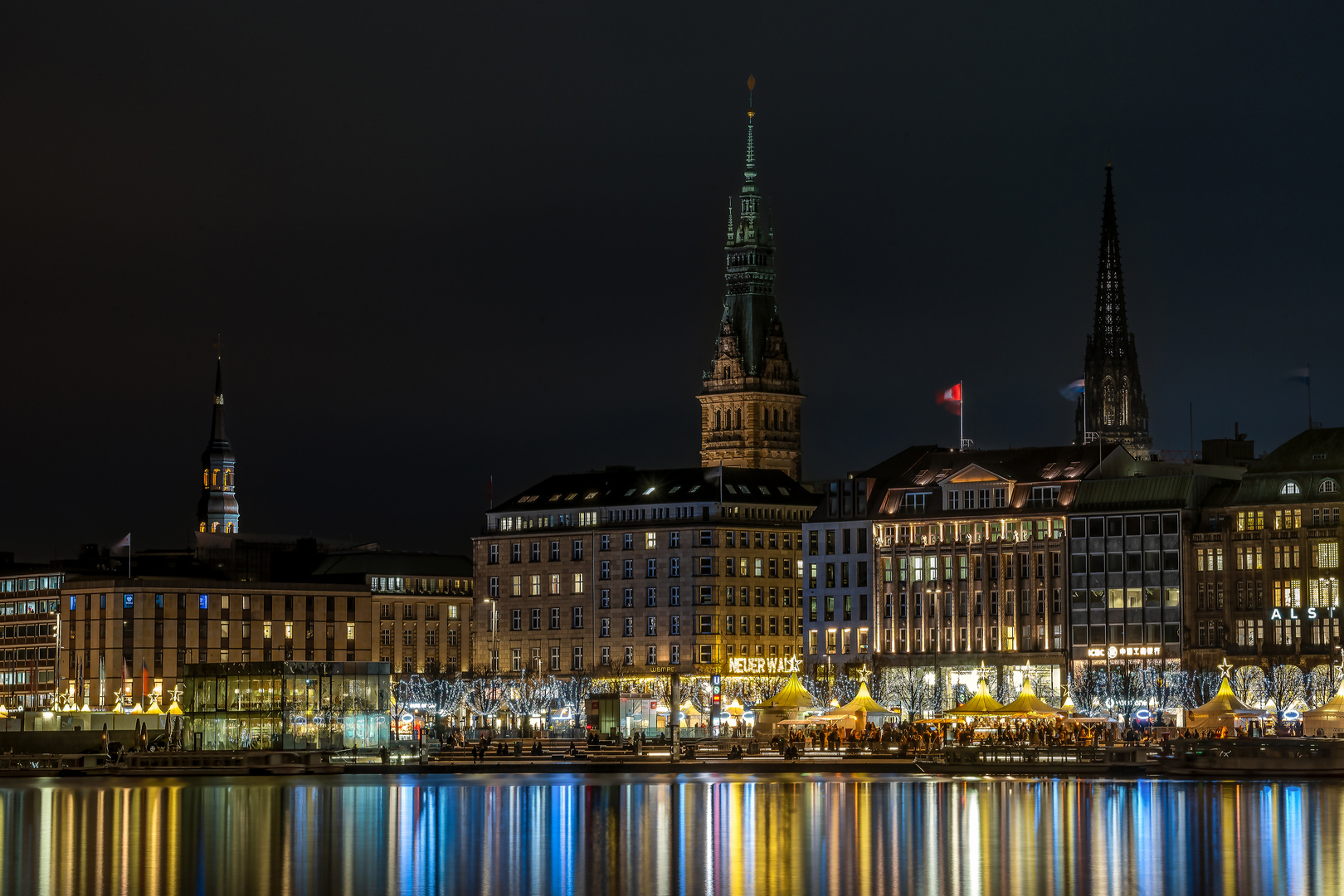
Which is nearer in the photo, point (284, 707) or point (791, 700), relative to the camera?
point (284, 707)

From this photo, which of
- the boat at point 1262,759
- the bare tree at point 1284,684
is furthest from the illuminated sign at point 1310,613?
the boat at point 1262,759

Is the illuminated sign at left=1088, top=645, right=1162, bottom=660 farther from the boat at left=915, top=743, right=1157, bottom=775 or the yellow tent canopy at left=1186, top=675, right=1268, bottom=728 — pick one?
the boat at left=915, top=743, right=1157, bottom=775

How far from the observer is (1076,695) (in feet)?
624

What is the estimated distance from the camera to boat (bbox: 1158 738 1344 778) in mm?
118188

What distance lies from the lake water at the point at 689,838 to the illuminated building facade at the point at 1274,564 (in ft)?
255

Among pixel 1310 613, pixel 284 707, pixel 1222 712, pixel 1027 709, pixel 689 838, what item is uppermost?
pixel 1310 613

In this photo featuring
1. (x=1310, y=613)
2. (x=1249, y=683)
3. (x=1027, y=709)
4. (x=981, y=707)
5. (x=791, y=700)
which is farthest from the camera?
(x=1310, y=613)

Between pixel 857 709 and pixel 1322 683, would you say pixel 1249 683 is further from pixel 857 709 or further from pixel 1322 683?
pixel 857 709

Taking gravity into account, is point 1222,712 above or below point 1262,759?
above

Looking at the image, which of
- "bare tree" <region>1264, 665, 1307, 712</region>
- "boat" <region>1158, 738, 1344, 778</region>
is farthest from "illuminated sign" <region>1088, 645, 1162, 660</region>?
"boat" <region>1158, 738, 1344, 778</region>

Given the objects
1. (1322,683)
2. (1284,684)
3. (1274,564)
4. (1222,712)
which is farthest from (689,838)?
(1274,564)

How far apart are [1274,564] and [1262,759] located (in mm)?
76004

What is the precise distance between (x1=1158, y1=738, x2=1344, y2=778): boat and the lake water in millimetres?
4125

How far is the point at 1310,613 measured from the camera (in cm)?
19012
